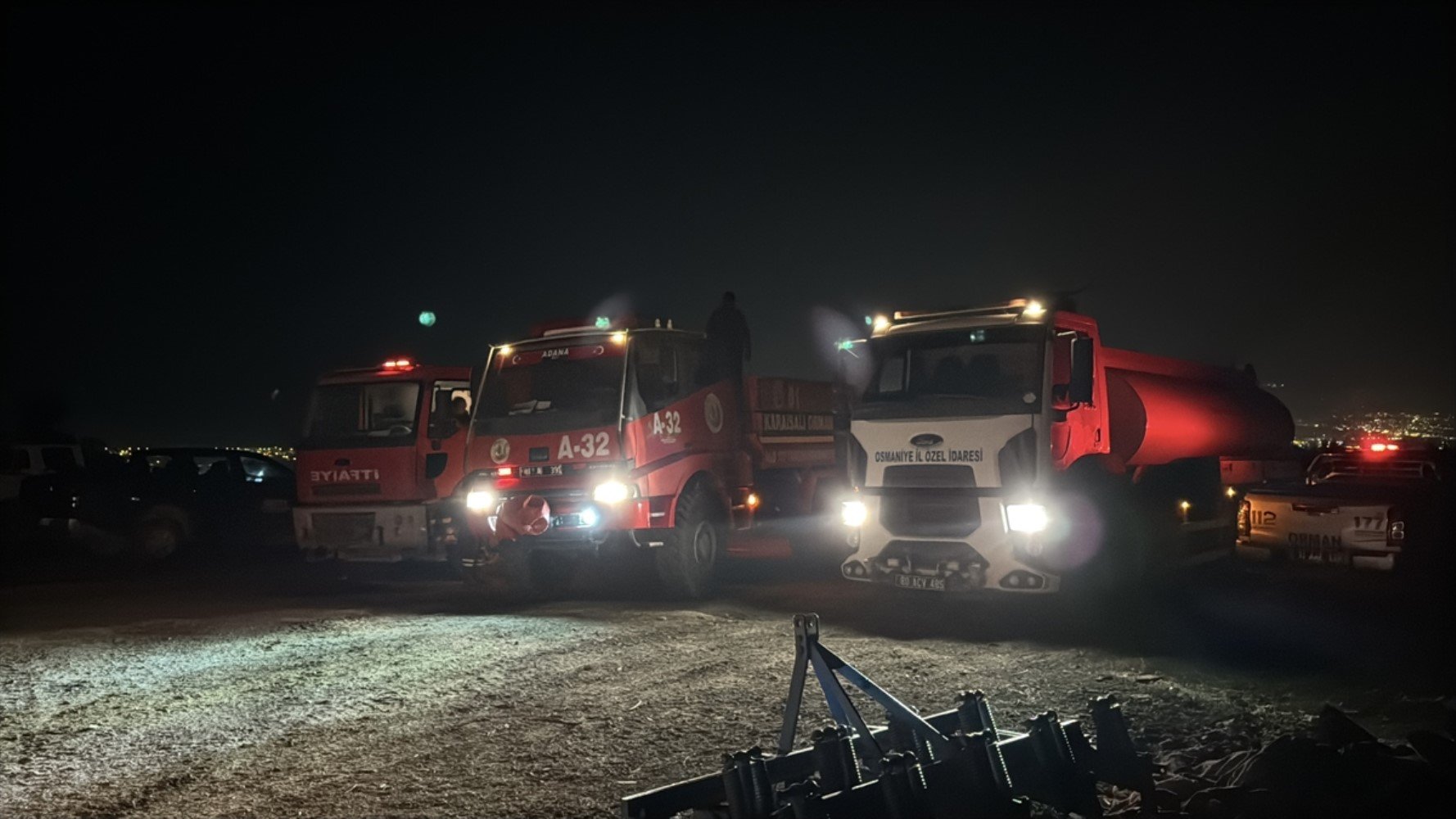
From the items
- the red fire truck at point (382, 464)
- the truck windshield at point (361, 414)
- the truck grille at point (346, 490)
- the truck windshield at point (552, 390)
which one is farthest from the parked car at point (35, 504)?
the truck windshield at point (552, 390)

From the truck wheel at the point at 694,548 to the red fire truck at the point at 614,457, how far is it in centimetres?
2

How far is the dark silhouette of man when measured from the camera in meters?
12.9

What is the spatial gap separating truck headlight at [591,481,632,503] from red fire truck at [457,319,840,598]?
0.01 metres

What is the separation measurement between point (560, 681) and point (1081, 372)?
5.01 metres

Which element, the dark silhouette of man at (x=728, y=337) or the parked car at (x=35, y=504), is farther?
the parked car at (x=35, y=504)

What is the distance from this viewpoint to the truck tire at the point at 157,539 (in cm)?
1664

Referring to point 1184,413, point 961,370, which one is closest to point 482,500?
point 961,370

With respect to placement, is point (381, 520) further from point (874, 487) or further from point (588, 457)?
point (874, 487)

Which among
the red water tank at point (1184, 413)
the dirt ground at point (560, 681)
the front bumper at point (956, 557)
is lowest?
the dirt ground at point (560, 681)

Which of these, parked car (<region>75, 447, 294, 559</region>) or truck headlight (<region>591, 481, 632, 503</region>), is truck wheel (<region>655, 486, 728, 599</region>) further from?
parked car (<region>75, 447, 294, 559</region>)

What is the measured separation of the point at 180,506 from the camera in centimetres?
1694

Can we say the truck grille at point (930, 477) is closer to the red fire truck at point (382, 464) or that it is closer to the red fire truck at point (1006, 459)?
the red fire truck at point (1006, 459)

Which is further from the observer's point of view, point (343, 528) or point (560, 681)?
point (343, 528)

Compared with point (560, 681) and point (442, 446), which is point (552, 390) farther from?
point (560, 681)
